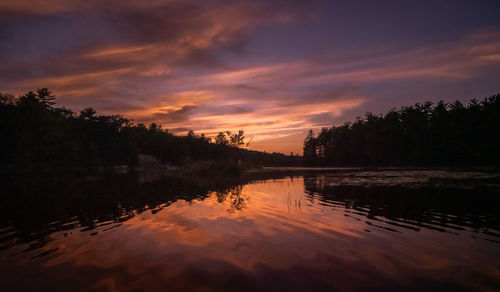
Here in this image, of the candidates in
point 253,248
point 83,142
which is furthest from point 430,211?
point 83,142

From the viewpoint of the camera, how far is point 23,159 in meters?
67.1

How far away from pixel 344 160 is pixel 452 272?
130 m

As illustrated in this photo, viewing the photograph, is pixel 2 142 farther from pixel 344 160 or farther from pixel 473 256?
pixel 344 160

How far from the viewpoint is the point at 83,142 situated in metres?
88.4

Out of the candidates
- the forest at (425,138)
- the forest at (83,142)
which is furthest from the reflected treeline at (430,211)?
the forest at (425,138)

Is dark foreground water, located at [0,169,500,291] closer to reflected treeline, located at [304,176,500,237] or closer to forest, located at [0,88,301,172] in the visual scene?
reflected treeline, located at [304,176,500,237]

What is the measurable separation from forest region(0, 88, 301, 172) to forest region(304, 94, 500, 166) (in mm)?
54303

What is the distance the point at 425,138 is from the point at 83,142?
11583 centimetres

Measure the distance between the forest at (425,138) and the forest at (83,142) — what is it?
5430 centimetres

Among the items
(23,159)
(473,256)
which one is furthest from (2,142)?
(473,256)

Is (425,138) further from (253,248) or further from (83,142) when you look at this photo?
(83,142)

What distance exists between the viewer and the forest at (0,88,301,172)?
6531 cm

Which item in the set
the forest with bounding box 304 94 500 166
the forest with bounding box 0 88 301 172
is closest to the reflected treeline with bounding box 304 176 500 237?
the forest with bounding box 0 88 301 172

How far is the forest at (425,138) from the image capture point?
6719cm
